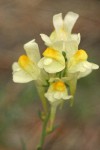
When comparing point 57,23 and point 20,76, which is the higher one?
point 57,23

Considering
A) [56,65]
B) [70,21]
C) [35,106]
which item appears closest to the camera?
[56,65]

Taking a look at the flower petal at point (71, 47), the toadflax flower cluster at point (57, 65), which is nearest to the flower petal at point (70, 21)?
the toadflax flower cluster at point (57, 65)

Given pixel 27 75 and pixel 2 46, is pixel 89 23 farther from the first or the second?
pixel 27 75

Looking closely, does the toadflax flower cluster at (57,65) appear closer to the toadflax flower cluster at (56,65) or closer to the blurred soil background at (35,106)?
the toadflax flower cluster at (56,65)

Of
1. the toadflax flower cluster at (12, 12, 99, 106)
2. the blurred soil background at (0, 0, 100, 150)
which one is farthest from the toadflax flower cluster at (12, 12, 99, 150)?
the blurred soil background at (0, 0, 100, 150)

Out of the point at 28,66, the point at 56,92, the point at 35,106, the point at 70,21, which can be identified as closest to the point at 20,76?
the point at 28,66

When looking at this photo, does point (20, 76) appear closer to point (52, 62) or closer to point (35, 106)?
point (52, 62)
